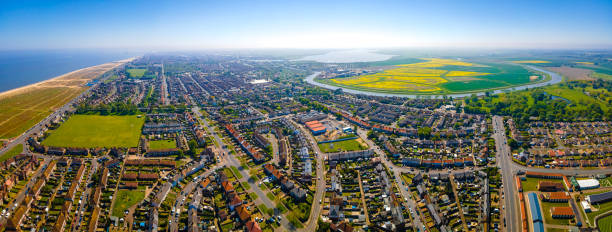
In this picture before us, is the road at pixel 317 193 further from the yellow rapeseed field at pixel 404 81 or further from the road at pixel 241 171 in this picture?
the yellow rapeseed field at pixel 404 81

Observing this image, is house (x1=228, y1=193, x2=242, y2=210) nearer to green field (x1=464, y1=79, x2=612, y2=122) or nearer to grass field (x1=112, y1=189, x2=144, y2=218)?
grass field (x1=112, y1=189, x2=144, y2=218)

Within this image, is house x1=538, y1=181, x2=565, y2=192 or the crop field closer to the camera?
house x1=538, y1=181, x2=565, y2=192

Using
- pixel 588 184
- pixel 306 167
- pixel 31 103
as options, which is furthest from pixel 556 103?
pixel 31 103

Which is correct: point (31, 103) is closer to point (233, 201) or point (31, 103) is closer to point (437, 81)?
point (233, 201)

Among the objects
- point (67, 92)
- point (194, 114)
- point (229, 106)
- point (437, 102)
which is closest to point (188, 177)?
point (194, 114)

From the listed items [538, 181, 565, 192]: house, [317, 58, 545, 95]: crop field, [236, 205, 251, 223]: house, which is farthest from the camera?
[317, 58, 545, 95]: crop field

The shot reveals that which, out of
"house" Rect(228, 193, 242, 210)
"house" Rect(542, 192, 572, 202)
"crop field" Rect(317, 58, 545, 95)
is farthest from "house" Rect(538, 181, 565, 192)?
"crop field" Rect(317, 58, 545, 95)

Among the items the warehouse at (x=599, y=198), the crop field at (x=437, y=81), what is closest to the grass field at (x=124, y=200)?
the warehouse at (x=599, y=198)

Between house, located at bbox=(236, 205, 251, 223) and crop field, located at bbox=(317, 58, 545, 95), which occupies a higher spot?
crop field, located at bbox=(317, 58, 545, 95)
